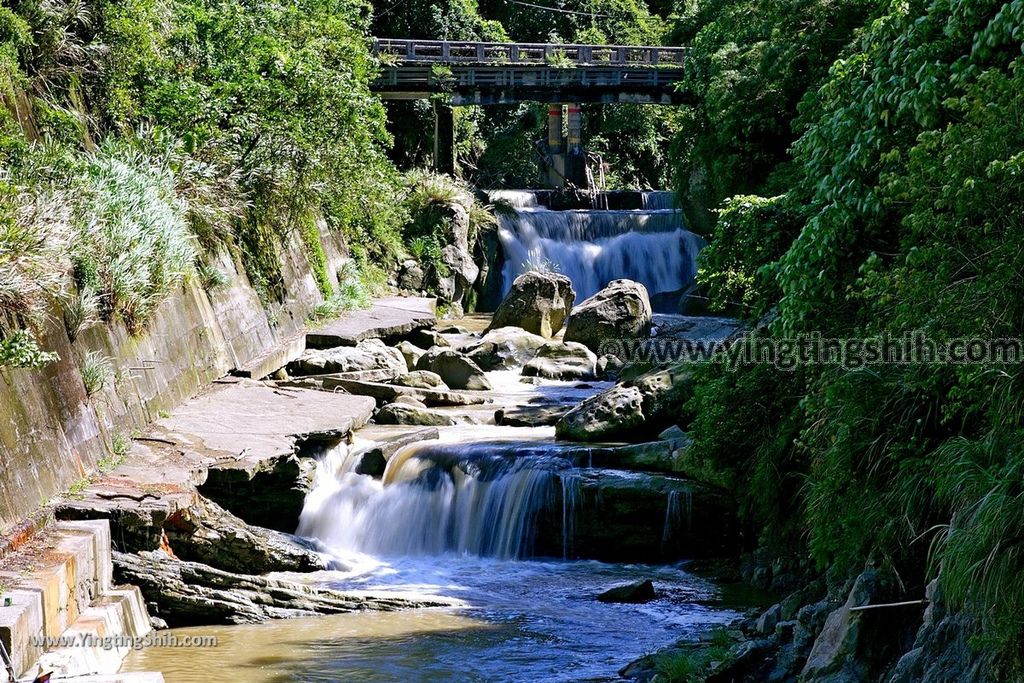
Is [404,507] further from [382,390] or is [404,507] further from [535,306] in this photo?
[535,306]

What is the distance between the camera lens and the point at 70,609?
7457mm

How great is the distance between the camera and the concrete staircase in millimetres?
6527

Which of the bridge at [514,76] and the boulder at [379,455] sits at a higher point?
the bridge at [514,76]

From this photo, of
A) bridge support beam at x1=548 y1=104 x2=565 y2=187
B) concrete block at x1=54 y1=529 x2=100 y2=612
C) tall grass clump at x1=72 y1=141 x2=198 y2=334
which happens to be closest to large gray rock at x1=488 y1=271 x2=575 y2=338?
tall grass clump at x1=72 y1=141 x2=198 y2=334

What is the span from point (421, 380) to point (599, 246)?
13972mm

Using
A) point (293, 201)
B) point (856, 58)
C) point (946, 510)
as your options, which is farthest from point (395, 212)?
point (946, 510)

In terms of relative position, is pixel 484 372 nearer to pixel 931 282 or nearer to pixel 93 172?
pixel 93 172

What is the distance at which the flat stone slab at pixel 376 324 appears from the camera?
56.0 feet

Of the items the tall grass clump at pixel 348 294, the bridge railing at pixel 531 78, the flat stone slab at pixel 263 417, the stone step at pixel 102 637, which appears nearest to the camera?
the stone step at pixel 102 637

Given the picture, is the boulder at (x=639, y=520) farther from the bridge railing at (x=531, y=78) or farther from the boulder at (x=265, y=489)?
the bridge railing at (x=531, y=78)

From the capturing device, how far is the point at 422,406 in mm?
15000

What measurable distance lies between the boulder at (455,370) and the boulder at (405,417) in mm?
2974

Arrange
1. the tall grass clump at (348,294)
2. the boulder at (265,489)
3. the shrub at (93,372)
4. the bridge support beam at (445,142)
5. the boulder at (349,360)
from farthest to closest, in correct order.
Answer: the bridge support beam at (445,142), the tall grass clump at (348,294), the boulder at (349,360), the boulder at (265,489), the shrub at (93,372)

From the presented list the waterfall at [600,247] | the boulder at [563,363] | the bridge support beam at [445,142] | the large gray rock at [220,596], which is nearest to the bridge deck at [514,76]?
the bridge support beam at [445,142]
